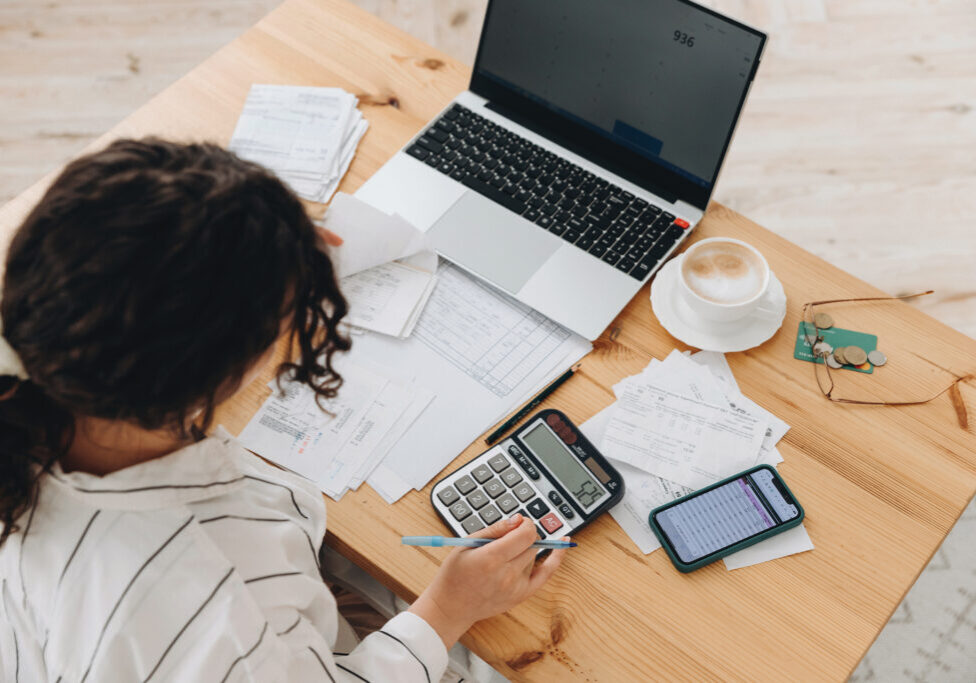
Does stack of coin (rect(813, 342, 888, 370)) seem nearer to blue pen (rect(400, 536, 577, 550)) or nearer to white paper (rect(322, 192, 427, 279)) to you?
blue pen (rect(400, 536, 577, 550))

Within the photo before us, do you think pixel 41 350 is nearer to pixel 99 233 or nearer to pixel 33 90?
pixel 99 233

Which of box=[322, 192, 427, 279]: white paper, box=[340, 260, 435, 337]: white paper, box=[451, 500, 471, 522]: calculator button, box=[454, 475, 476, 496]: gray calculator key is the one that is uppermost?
box=[322, 192, 427, 279]: white paper

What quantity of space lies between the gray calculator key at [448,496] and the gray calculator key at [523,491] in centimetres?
6

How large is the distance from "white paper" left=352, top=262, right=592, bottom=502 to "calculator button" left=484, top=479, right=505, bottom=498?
0.19 ft

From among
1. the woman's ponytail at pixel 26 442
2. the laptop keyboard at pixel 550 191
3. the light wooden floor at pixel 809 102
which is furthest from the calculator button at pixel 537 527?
the light wooden floor at pixel 809 102

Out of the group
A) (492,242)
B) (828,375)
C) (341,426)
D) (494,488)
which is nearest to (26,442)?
(341,426)

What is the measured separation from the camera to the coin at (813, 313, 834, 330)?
40.3 inches

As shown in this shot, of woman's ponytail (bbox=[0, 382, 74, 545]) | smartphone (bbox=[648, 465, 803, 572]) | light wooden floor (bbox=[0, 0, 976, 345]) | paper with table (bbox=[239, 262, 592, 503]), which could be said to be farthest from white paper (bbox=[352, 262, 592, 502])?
light wooden floor (bbox=[0, 0, 976, 345])

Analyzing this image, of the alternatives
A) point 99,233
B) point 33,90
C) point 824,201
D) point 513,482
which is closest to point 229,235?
point 99,233

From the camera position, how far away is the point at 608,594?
0.87m

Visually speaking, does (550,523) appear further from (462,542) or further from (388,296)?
(388,296)

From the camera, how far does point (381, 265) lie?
108 centimetres

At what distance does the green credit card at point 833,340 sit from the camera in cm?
101

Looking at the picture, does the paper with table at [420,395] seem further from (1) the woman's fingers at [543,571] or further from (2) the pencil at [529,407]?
(1) the woman's fingers at [543,571]
